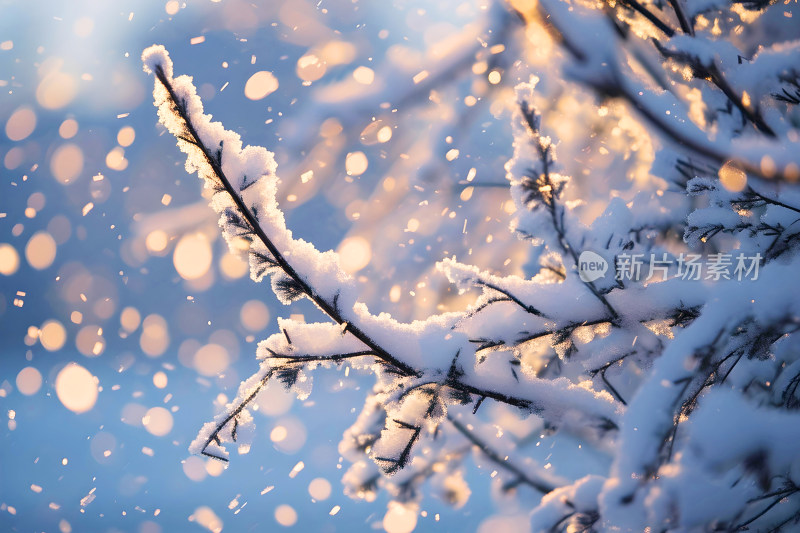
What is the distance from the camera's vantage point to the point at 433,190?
12.1 feet

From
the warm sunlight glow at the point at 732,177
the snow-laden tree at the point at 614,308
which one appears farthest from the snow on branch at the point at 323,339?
→ the warm sunlight glow at the point at 732,177

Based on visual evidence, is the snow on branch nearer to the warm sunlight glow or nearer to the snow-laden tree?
the snow-laden tree

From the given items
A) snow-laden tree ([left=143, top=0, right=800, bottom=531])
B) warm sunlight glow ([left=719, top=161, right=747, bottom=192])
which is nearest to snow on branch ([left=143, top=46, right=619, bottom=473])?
snow-laden tree ([left=143, top=0, right=800, bottom=531])

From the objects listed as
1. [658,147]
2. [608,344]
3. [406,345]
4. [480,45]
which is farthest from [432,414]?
[480,45]

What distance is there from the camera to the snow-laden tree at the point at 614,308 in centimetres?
98

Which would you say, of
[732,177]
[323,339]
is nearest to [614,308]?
[732,177]

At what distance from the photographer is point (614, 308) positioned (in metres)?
1.41

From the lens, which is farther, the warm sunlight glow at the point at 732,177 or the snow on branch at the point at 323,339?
the warm sunlight glow at the point at 732,177

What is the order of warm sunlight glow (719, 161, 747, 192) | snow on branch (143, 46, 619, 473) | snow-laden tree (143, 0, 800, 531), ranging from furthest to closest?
1. warm sunlight glow (719, 161, 747, 192)
2. snow on branch (143, 46, 619, 473)
3. snow-laden tree (143, 0, 800, 531)

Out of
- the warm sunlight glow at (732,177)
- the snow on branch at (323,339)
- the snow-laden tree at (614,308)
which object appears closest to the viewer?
the snow-laden tree at (614,308)

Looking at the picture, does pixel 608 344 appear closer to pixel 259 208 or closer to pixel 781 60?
pixel 781 60

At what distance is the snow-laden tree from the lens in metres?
0.98

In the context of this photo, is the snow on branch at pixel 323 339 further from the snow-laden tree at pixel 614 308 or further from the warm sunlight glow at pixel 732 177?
the warm sunlight glow at pixel 732 177

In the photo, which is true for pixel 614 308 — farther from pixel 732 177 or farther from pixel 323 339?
pixel 323 339
